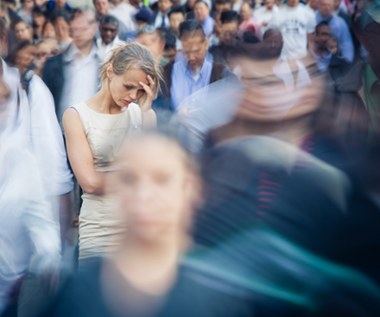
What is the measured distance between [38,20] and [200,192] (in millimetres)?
10850

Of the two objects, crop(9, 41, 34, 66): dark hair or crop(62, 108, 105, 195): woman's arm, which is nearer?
crop(62, 108, 105, 195): woman's arm

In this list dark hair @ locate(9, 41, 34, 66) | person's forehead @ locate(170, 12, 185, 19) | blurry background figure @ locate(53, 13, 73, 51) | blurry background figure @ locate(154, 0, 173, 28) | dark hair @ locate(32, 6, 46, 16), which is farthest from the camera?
dark hair @ locate(32, 6, 46, 16)

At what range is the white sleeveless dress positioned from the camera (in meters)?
3.68

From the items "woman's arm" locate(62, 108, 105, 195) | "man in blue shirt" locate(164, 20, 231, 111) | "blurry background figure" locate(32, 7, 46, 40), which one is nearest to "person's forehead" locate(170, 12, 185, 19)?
"blurry background figure" locate(32, 7, 46, 40)

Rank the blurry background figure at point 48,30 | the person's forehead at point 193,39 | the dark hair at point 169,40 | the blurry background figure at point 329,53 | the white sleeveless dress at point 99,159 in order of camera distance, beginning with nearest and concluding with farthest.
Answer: the white sleeveless dress at point 99,159, the blurry background figure at point 329,53, the person's forehead at point 193,39, the dark hair at point 169,40, the blurry background figure at point 48,30

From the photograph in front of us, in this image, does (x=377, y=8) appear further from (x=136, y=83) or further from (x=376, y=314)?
(x=376, y=314)

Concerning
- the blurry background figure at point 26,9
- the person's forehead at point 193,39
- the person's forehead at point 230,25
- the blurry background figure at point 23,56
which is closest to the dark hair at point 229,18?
the person's forehead at point 230,25

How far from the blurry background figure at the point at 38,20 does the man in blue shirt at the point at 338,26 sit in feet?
13.4

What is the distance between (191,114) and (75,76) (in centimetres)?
190

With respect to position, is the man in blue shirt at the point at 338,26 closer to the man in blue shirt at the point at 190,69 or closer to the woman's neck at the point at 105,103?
the man in blue shirt at the point at 190,69

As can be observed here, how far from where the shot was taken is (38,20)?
40.1 ft

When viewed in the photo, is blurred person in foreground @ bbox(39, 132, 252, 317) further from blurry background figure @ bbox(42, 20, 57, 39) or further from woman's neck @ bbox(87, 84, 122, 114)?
blurry background figure @ bbox(42, 20, 57, 39)

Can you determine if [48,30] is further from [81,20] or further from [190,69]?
[190,69]

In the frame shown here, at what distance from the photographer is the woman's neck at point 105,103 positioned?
3.86 metres
